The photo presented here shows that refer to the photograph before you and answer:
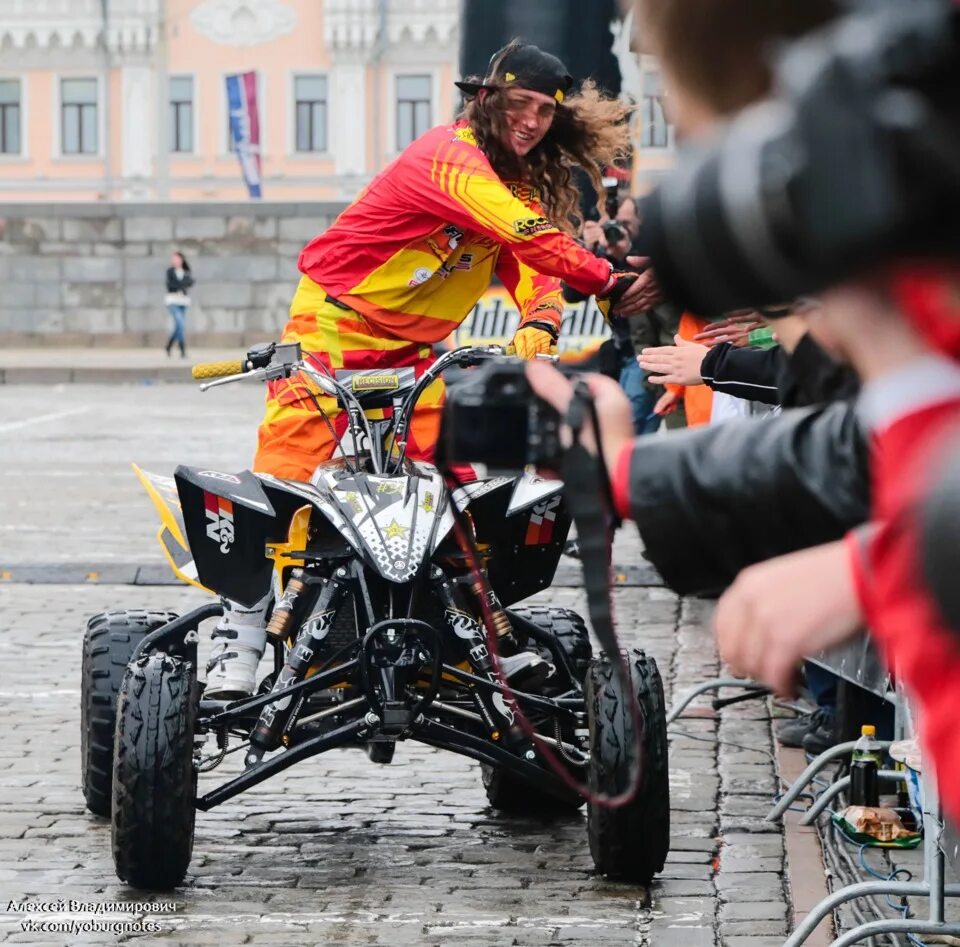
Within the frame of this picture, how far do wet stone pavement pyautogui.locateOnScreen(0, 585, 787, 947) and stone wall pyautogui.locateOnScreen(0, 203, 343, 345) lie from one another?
3155 centimetres

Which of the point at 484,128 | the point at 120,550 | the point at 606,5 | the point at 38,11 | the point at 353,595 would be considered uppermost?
the point at 38,11

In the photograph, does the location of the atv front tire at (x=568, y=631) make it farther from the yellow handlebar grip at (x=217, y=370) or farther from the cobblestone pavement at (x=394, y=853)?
the yellow handlebar grip at (x=217, y=370)

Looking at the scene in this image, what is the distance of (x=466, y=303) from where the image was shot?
19.5 feet

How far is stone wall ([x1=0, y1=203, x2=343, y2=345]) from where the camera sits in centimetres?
3853

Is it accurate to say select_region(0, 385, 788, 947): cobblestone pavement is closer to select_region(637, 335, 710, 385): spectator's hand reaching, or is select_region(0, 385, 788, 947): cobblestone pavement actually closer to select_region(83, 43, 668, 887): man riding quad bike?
select_region(83, 43, 668, 887): man riding quad bike

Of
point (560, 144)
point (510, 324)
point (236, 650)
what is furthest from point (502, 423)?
point (510, 324)

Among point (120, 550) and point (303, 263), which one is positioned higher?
point (303, 263)

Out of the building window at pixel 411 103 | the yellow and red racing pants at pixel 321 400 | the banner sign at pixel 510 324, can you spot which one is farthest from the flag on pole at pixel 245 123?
the yellow and red racing pants at pixel 321 400

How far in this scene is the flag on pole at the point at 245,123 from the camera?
4528cm

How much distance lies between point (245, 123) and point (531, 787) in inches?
1609

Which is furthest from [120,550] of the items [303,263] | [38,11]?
[38,11]

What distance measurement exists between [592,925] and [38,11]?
173ft

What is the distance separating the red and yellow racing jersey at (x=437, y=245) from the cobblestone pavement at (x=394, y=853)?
1381mm

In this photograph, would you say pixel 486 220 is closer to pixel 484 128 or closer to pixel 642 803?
pixel 484 128
